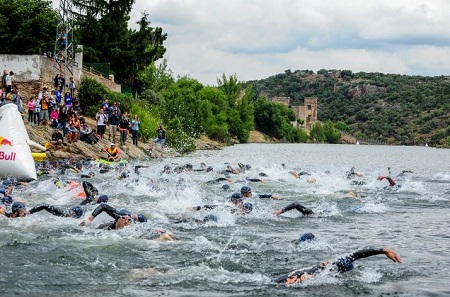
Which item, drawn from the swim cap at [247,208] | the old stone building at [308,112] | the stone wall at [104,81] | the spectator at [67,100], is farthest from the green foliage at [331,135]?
the swim cap at [247,208]

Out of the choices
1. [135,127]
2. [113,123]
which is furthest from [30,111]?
[135,127]

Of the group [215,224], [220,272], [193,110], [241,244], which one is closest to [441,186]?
[215,224]

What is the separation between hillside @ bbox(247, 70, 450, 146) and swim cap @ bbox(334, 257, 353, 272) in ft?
367

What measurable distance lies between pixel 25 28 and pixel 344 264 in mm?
36613

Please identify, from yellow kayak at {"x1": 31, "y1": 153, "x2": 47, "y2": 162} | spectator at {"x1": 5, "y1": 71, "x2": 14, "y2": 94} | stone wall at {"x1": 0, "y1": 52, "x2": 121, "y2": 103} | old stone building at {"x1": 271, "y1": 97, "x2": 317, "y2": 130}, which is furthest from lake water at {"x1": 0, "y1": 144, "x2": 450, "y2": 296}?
old stone building at {"x1": 271, "y1": 97, "x2": 317, "y2": 130}

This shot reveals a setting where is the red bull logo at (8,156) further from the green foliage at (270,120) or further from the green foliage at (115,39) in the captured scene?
the green foliage at (270,120)

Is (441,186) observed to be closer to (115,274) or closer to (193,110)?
(115,274)

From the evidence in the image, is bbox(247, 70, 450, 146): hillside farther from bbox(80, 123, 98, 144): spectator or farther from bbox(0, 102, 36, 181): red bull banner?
bbox(0, 102, 36, 181): red bull banner

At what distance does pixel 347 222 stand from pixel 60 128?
1874cm

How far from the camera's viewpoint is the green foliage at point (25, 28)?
136 feet

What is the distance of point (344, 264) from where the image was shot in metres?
10.1

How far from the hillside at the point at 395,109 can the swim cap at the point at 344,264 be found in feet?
367

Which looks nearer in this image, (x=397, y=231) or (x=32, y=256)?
(x=32, y=256)

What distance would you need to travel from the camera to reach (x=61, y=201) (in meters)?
18.1
